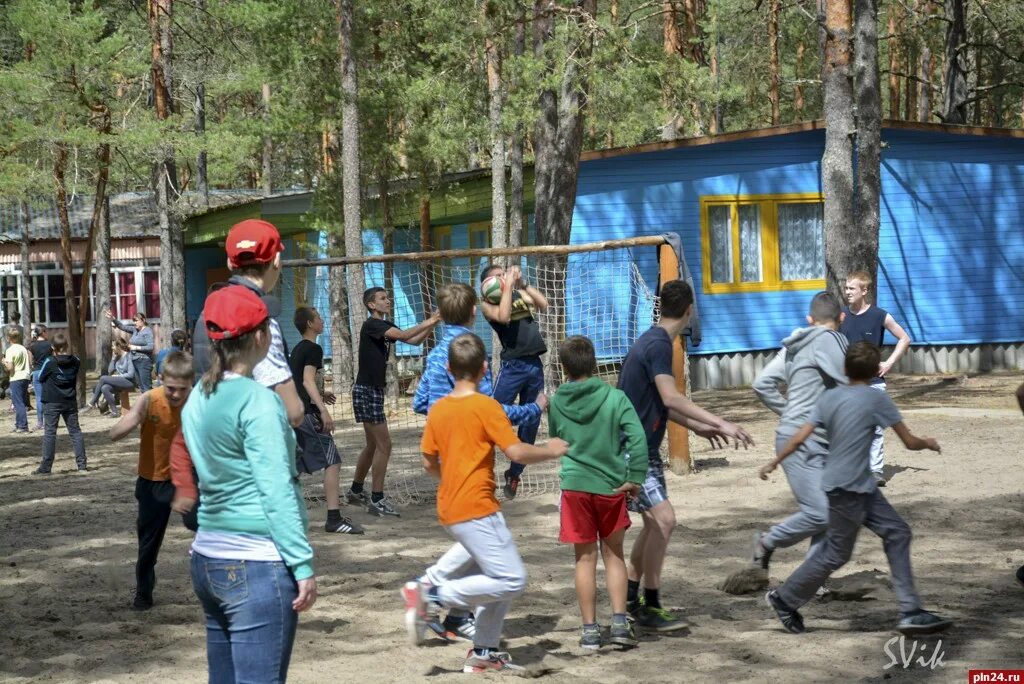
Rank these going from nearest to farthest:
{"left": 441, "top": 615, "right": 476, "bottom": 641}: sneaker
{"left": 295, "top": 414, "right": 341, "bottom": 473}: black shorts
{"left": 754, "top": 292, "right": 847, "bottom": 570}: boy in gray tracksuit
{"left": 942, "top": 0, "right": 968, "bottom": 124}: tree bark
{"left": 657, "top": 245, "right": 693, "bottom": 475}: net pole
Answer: {"left": 441, "top": 615, "right": 476, "bottom": 641}: sneaker < {"left": 754, "top": 292, "right": 847, "bottom": 570}: boy in gray tracksuit < {"left": 295, "top": 414, "right": 341, "bottom": 473}: black shorts < {"left": 657, "top": 245, "right": 693, "bottom": 475}: net pole < {"left": 942, "top": 0, "right": 968, "bottom": 124}: tree bark

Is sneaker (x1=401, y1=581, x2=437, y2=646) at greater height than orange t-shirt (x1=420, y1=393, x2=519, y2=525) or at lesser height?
lesser

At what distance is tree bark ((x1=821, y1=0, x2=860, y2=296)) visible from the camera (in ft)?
60.0

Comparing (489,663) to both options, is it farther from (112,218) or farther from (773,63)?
(773,63)

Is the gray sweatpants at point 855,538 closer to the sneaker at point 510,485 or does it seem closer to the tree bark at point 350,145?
the sneaker at point 510,485

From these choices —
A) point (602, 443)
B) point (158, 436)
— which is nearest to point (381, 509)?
point (158, 436)

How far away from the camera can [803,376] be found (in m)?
7.98

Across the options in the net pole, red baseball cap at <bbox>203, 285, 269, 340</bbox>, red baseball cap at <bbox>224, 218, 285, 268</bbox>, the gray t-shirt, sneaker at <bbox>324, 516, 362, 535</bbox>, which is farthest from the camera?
the net pole

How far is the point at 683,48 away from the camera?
34250 millimetres

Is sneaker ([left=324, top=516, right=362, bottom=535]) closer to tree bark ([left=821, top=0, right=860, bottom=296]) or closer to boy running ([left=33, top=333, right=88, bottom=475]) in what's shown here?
boy running ([left=33, top=333, right=88, bottom=475])

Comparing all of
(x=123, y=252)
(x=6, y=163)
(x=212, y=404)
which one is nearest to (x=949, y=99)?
(x=6, y=163)

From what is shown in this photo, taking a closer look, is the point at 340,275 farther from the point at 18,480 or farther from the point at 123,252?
the point at 123,252

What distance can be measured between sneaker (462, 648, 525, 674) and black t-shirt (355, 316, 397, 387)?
14.9ft

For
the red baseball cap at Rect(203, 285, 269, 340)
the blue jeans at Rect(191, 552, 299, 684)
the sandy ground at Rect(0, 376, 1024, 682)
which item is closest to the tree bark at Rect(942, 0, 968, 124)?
the sandy ground at Rect(0, 376, 1024, 682)

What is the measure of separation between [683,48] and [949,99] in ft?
23.0
